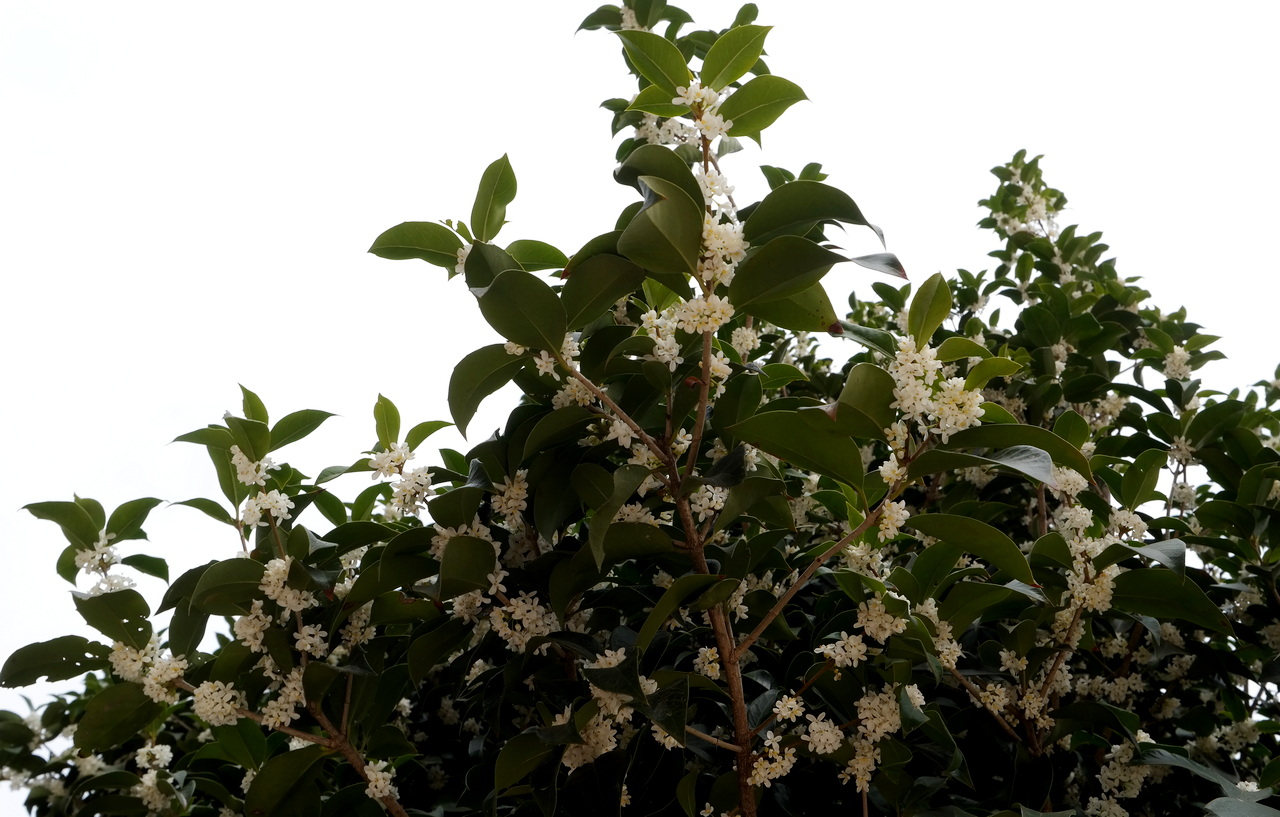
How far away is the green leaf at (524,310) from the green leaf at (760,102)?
0.36 meters

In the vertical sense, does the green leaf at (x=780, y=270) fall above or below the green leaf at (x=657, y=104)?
below

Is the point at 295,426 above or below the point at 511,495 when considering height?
above

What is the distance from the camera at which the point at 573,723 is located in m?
1.28

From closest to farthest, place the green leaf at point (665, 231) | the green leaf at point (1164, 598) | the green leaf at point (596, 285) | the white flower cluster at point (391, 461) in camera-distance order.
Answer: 1. the green leaf at point (665, 231)
2. the green leaf at point (596, 285)
3. the white flower cluster at point (391, 461)
4. the green leaf at point (1164, 598)

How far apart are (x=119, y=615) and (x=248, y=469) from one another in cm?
35

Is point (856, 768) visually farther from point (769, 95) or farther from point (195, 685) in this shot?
point (195, 685)

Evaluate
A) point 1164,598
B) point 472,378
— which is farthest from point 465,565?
point 1164,598

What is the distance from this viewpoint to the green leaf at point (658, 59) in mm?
1202

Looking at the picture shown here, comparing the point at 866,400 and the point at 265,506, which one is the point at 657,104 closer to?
the point at 866,400

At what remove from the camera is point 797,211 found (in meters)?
1.17

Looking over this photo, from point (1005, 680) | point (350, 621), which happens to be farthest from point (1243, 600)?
point (350, 621)

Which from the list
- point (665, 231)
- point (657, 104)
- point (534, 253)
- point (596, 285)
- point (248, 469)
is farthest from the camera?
point (248, 469)

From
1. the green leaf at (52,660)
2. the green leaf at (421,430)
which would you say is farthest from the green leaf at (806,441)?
the green leaf at (52,660)

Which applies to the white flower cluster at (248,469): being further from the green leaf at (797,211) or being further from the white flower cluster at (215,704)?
the green leaf at (797,211)
